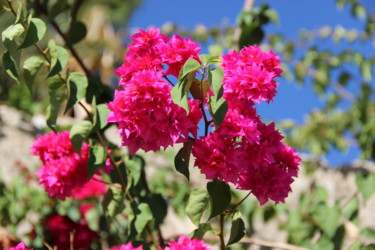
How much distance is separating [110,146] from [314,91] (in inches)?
73.1

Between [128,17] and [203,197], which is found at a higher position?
[128,17]

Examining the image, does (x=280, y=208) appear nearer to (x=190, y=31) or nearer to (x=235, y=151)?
(x=235, y=151)

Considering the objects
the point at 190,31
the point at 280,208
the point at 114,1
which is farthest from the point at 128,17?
the point at 280,208

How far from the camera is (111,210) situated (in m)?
1.23

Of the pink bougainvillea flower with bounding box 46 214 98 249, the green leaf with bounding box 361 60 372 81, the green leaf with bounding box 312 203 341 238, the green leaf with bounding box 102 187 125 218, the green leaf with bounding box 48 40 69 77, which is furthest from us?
the green leaf with bounding box 361 60 372 81

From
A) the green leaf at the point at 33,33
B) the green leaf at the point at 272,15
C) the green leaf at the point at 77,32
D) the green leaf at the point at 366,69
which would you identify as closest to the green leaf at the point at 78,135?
the green leaf at the point at 33,33

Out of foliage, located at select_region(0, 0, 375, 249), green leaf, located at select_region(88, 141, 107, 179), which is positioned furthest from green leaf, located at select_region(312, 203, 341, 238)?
green leaf, located at select_region(88, 141, 107, 179)

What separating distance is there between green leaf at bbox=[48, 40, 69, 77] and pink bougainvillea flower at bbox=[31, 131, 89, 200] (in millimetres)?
156

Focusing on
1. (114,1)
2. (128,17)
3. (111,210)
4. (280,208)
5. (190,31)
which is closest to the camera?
(111,210)

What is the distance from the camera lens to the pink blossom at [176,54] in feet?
3.07

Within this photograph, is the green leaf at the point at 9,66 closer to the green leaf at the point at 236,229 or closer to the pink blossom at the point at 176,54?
the pink blossom at the point at 176,54

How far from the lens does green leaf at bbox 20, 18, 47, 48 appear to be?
1.02 meters

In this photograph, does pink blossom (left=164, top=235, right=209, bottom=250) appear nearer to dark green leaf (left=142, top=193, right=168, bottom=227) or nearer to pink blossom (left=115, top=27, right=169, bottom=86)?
pink blossom (left=115, top=27, right=169, bottom=86)

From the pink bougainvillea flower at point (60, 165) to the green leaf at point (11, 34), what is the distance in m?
0.24
